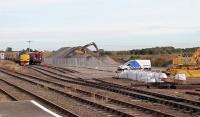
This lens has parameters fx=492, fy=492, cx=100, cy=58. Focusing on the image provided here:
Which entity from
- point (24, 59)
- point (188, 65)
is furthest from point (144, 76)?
point (24, 59)

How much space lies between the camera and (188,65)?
36.8m

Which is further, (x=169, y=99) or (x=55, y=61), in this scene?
(x=55, y=61)

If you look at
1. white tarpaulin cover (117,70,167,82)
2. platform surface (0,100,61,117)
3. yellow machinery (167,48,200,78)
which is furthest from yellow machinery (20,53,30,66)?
platform surface (0,100,61,117)

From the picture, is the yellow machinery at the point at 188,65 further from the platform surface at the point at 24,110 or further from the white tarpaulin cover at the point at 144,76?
the platform surface at the point at 24,110

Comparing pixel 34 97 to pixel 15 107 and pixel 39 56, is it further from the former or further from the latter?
pixel 39 56

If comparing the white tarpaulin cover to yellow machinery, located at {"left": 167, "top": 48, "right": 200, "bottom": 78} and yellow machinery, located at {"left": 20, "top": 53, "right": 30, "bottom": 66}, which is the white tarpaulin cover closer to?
yellow machinery, located at {"left": 167, "top": 48, "right": 200, "bottom": 78}

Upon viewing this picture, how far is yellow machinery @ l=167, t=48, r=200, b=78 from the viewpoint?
119 feet

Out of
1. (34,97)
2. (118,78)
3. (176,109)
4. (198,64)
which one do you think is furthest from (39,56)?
(176,109)

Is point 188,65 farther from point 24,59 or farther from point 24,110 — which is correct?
point 24,59

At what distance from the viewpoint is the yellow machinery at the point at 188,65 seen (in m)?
36.3

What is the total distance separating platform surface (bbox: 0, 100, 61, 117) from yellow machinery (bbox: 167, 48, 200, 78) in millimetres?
18323

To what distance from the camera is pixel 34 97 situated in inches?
912

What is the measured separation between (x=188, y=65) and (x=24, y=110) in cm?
2135

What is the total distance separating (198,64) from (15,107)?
69.7 ft
